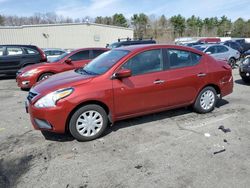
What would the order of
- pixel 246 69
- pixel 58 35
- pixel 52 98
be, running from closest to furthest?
pixel 52 98, pixel 246 69, pixel 58 35

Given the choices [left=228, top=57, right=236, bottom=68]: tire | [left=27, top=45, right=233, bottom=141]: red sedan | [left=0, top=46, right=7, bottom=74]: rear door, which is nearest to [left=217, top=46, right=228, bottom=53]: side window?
[left=228, top=57, right=236, bottom=68]: tire

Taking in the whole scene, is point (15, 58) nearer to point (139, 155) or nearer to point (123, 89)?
point (123, 89)

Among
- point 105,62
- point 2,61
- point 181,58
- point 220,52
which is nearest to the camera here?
point 105,62

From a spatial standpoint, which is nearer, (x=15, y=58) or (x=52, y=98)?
(x=52, y=98)

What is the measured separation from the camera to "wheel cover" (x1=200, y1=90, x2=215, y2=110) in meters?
5.80

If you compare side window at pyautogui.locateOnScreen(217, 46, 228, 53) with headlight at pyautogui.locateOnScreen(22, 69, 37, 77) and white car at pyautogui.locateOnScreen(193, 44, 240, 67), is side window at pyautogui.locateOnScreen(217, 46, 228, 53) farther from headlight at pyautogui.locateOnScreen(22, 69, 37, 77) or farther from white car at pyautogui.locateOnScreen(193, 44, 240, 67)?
headlight at pyautogui.locateOnScreen(22, 69, 37, 77)

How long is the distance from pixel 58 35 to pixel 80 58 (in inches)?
1006

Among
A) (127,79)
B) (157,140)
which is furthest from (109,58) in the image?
(157,140)

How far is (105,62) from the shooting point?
5.12 metres

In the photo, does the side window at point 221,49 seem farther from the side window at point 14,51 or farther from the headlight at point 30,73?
the side window at point 14,51

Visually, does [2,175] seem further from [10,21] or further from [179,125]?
[10,21]

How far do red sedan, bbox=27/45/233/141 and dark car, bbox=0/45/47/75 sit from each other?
25.7 ft

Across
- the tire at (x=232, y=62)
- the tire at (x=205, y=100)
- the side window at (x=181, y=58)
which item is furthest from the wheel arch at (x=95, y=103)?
the tire at (x=232, y=62)

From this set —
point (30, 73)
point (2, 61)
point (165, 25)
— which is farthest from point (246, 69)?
point (165, 25)
